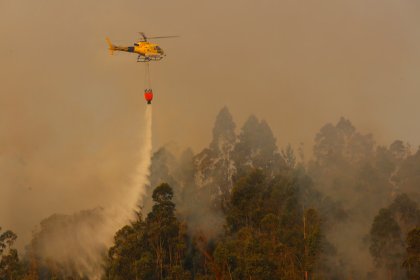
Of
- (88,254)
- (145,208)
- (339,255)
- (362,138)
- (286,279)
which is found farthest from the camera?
(362,138)

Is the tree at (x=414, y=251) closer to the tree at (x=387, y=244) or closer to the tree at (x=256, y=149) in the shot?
the tree at (x=387, y=244)

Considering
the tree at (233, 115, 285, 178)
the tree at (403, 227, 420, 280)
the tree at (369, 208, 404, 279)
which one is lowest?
the tree at (403, 227, 420, 280)

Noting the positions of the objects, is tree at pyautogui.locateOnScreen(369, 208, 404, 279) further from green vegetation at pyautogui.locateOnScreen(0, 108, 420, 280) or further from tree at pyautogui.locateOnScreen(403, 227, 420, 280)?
tree at pyautogui.locateOnScreen(403, 227, 420, 280)

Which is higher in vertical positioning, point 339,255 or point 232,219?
point 232,219

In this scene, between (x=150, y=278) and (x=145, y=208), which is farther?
(x=145, y=208)

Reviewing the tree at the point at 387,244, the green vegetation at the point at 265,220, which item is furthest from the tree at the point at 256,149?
the tree at the point at 387,244

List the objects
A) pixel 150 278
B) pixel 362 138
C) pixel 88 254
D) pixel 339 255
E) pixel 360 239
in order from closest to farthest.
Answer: pixel 150 278
pixel 339 255
pixel 360 239
pixel 88 254
pixel 362 138

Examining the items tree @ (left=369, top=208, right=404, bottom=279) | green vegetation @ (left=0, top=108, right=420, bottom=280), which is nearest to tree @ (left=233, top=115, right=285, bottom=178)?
green vegetation @ (left=0, top=108, right=420, bottom=280)

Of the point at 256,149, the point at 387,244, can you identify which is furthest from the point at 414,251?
the point at 256,149

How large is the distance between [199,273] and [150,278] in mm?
5913

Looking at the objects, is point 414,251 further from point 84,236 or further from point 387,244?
point 84,236

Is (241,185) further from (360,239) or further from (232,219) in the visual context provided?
(360,239)

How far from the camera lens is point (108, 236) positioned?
98.3 metres

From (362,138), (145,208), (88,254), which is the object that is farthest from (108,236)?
(362,138)
